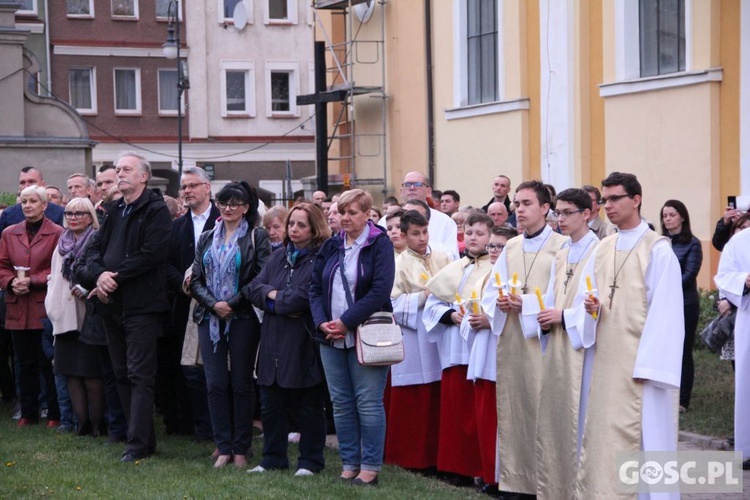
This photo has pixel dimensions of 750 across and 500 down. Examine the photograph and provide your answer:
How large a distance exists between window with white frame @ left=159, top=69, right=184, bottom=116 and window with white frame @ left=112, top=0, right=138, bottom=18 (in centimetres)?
225

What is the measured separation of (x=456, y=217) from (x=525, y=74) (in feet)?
20.1

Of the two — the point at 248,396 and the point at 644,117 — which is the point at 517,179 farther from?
the point at 248,396

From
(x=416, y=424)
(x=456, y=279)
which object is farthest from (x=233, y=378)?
(x=456, y=279)

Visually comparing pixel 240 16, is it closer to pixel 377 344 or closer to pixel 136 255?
pixel 136 255

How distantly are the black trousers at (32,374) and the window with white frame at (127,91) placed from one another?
3323cm

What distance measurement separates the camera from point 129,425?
9805 millimetres

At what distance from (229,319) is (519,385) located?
2.19 m

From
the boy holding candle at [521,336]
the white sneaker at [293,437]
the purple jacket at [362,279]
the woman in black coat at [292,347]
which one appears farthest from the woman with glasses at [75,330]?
the boy holding candle at [521,336]

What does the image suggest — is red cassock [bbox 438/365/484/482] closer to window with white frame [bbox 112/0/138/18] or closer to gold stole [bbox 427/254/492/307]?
gold stole [bbox 427/254/492/307]

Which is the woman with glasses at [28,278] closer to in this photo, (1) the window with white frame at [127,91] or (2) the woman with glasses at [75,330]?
(2) the woman with glasses at [75,330]

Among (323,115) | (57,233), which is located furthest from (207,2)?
(57,233)

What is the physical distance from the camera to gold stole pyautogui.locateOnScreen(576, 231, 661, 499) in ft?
25.3

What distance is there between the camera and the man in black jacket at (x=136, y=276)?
31.4ft

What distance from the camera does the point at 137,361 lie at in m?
9.65
